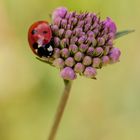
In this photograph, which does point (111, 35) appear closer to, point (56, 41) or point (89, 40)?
point (89, 40)

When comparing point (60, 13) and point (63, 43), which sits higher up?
point (60, 13)

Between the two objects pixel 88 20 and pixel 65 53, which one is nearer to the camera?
pixel 65 53

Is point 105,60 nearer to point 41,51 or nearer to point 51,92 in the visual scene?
point 41,51

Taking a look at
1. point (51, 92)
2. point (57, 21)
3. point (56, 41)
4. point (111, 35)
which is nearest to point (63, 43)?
point (56, 41)

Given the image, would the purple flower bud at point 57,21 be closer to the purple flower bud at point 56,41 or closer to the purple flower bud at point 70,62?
the purple flower bud at point 56,41

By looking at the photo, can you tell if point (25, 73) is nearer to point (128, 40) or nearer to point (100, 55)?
point (128, 40)

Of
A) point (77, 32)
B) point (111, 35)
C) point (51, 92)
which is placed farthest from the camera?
point (51, 92)

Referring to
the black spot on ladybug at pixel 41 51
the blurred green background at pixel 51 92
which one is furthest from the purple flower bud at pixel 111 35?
the blurred green background at pixel 51 92

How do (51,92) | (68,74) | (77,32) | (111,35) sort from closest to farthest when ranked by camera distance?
(68,74)
(77,32)
(111,35)
(51,92)

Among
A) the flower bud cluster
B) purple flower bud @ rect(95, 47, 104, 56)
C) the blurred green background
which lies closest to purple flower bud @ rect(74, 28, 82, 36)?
the flower bud cluster

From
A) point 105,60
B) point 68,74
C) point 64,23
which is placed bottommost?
point 68,74
